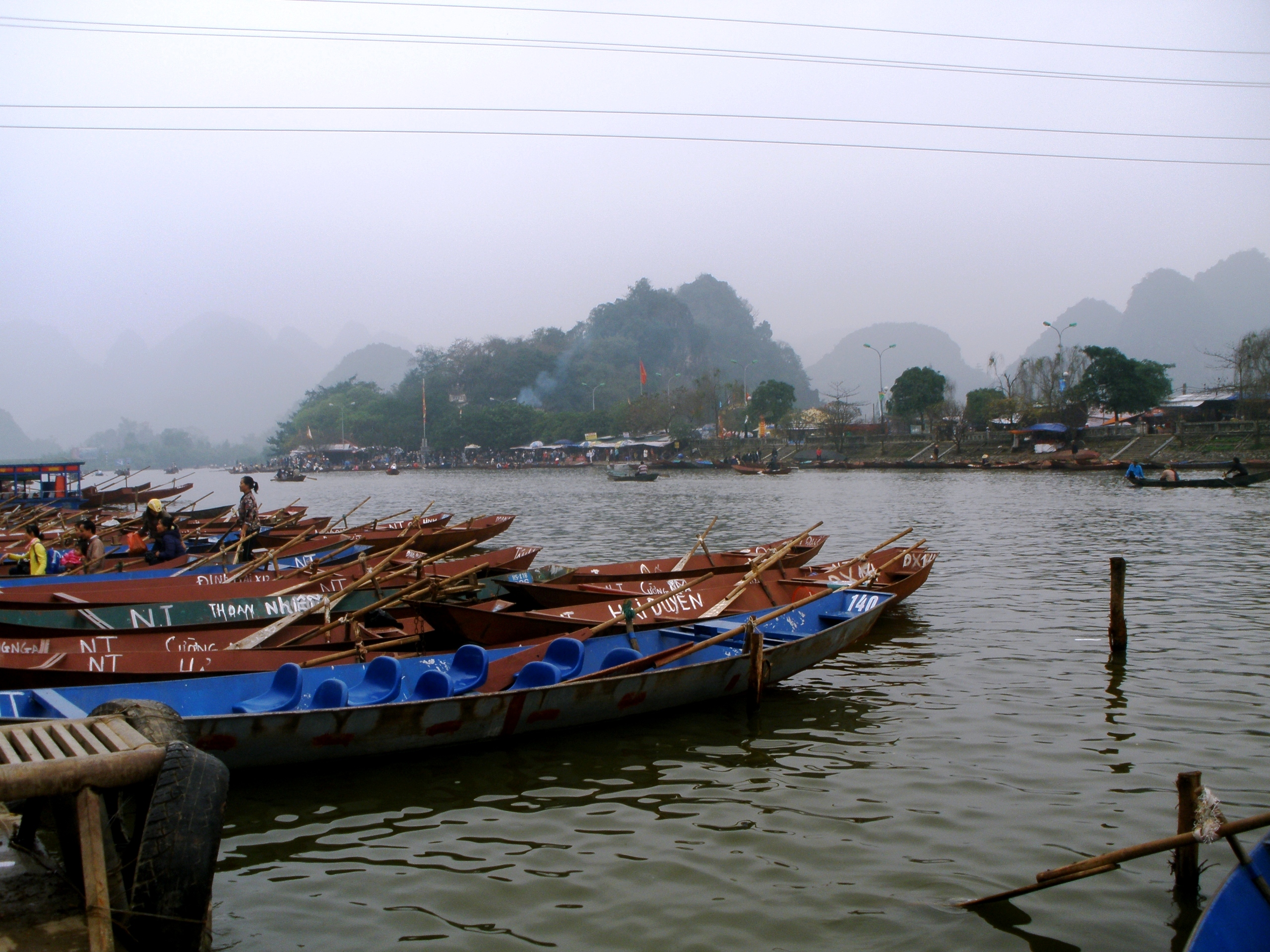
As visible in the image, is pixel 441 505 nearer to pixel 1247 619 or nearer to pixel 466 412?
pixel 1247 619

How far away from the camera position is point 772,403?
8775 centimetres

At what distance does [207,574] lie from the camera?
13797 mm

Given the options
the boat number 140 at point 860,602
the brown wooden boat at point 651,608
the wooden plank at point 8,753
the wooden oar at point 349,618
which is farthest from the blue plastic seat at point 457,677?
the boat number 140 at point 860,602

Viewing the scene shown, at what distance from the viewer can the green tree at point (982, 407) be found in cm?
7100

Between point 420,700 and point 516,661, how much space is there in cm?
151

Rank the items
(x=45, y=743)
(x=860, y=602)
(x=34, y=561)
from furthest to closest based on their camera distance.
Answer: (x=34, y=561) → (x=860, y=602) → (x=45, y=743)

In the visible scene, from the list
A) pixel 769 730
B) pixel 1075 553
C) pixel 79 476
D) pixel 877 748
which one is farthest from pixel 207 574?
pixel 79 476

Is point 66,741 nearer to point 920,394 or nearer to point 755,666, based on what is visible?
point 755,666

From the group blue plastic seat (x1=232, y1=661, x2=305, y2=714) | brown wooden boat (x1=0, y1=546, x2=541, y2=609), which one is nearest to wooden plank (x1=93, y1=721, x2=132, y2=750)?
blue plastic seat (x1=232, y1=661, x2=305, y2=714)

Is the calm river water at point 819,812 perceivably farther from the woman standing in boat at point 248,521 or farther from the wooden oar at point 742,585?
the woman standing in boat at point 248,521

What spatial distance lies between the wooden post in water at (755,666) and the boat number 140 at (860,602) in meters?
2.63

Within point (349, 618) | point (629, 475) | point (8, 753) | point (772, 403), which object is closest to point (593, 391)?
point (772, 403)

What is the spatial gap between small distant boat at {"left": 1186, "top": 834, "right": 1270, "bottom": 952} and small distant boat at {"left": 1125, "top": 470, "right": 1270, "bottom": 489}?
37.4m

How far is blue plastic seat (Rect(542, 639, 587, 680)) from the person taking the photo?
28.4 ft
